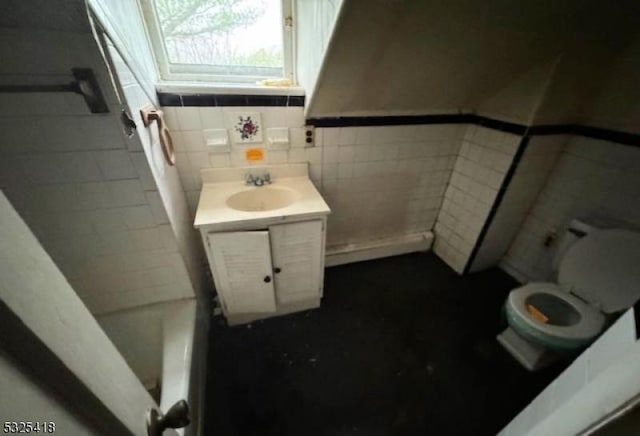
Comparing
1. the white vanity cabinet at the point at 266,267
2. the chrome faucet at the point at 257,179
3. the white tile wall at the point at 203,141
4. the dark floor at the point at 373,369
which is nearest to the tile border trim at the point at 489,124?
the white tile wall at the point at 203,141

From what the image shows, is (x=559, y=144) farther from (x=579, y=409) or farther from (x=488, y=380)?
(x=579, y=409)

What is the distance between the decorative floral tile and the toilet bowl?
5.04 ft

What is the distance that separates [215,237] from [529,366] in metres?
1.69

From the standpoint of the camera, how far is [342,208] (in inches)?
68.2

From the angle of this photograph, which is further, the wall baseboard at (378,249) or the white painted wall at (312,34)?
the wall baseboard at (378,249)

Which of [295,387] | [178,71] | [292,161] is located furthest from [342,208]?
[178,71]

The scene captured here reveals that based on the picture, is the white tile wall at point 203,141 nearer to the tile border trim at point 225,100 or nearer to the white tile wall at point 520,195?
the tile border trim at point 225,100

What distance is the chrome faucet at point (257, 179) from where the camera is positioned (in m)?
1.39

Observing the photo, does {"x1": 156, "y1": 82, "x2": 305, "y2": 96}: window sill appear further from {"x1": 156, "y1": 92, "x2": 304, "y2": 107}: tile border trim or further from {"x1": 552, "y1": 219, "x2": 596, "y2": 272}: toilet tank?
{"x1": 552, "y1": 219, "x2": 596, "y2": 272}: toilet tank

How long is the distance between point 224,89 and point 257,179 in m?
0.45

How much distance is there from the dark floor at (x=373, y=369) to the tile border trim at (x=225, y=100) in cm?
120

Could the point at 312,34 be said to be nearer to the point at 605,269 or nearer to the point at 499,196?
the point at 499,196

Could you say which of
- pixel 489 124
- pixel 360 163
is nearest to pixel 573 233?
pixel 489 124

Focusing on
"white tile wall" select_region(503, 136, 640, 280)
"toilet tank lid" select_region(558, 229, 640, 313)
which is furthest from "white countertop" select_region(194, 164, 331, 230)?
"white tile wall" select_region(503, 136, 640, 280)
